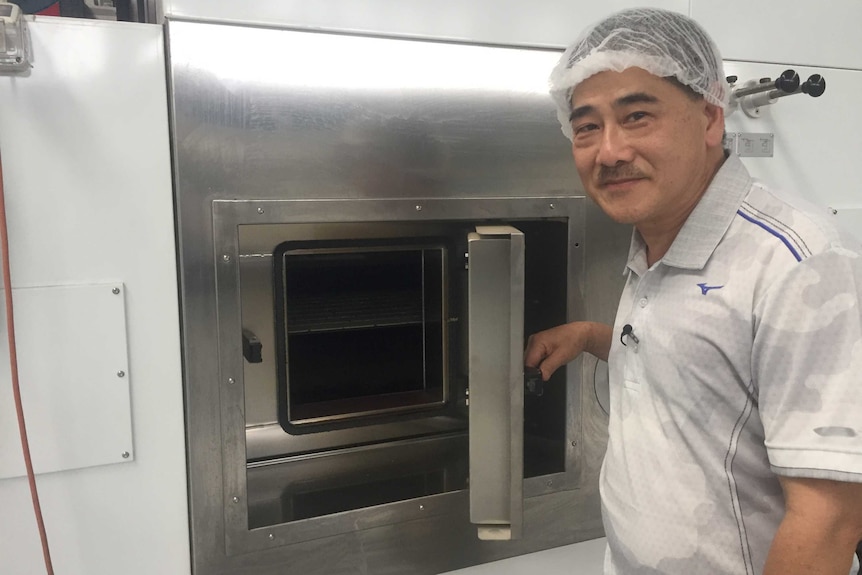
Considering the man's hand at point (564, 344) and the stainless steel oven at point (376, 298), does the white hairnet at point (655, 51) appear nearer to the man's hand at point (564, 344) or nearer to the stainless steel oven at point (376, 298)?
the stainless steel oven at point (376, 298)

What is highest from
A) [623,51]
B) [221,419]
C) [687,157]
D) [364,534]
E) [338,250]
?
[623,51]

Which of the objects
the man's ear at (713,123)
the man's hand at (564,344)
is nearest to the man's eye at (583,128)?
the man's ear at (713,123)

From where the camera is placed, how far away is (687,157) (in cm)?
76

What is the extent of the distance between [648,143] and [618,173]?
2.0 inches

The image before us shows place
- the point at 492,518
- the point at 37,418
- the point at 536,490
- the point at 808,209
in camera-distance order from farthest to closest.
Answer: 1. the point at 536,490
2. the point at 492,518
3. the point at 37,418
4. the point at 808,209

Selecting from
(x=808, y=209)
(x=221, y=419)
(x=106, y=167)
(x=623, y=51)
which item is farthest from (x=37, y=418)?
(x=808, y=209)

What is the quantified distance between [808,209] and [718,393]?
22cm

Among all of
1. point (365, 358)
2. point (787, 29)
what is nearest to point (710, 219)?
point (365, 358)

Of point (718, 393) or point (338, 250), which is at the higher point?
point (338, 250)

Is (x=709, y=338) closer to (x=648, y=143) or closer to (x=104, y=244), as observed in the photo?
(x=648, y=143)

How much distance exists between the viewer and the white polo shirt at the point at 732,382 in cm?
63

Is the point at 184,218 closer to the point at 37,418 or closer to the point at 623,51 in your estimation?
the point at 37,418

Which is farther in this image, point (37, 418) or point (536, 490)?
point (536, 490)

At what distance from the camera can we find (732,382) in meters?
0.71
